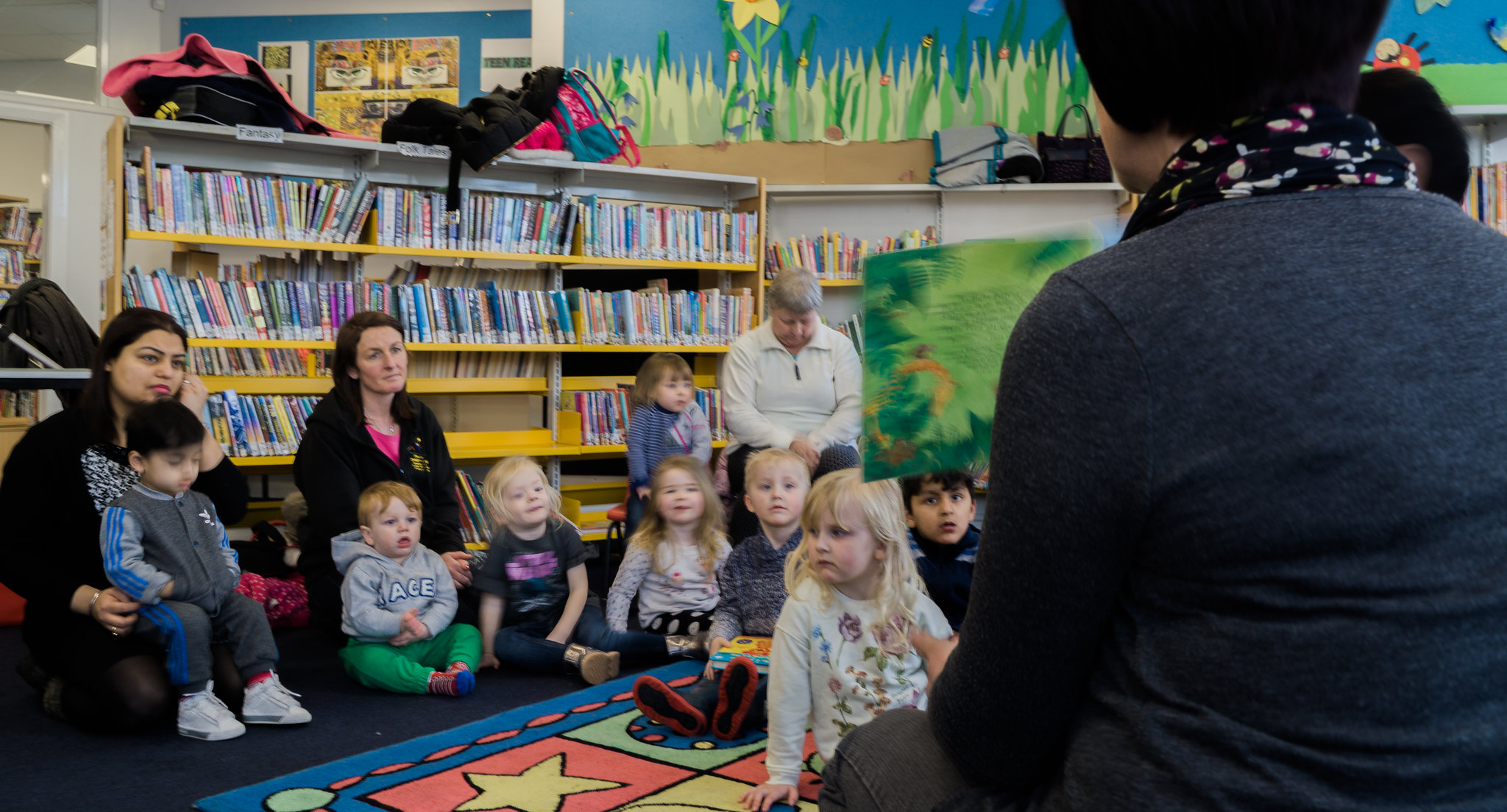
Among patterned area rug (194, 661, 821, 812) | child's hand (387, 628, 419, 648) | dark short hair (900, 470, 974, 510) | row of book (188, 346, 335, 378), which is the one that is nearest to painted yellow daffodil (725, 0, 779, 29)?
row of book (188, 346, 335, 378)

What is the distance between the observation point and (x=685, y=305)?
5367 mm

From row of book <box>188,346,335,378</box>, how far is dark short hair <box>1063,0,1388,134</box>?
4.17 meters

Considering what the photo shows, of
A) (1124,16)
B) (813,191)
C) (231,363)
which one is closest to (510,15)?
(813,191)

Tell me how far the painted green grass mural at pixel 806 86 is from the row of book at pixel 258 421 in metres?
2.51

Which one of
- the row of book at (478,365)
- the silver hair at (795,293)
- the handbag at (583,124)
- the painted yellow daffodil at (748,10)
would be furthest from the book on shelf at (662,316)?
the painted yellow daffodil at (748,10)

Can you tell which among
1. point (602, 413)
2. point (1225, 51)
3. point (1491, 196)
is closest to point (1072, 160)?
point (1491, 196)

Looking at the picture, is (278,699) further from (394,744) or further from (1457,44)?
(1457,44)

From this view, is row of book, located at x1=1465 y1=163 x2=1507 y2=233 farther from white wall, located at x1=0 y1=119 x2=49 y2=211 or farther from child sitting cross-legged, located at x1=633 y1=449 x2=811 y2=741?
white wall, located at x1=0 y1=119 x2=49 y2=211

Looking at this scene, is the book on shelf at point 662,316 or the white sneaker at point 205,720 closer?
the white sneaker at point 205,720

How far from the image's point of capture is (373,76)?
275 inches

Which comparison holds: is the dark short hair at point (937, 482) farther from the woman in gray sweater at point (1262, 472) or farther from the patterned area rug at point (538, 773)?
the woman in gray sweater at point (1262, 472)

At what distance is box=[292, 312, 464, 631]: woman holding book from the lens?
349cm

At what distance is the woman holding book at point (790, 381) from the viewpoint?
4309 millimetres

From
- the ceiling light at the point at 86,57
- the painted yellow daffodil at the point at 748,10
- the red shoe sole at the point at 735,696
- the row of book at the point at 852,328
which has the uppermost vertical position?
the painted yellow daffodil at the point at 748,10
